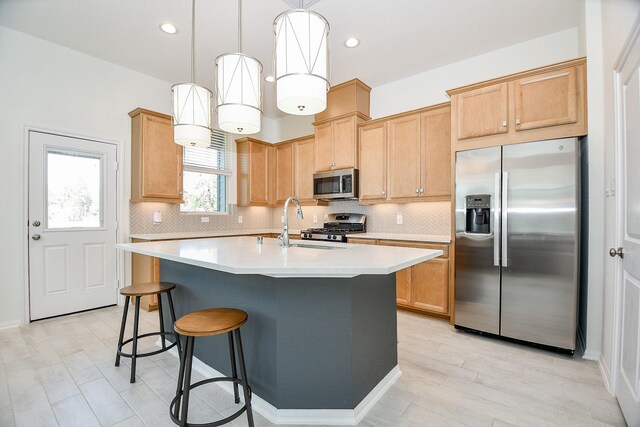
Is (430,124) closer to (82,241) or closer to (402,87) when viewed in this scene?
(402,87)

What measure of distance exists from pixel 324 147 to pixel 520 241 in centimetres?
276

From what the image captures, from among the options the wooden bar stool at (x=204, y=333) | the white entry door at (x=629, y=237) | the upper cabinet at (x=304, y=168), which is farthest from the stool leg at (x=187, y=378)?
the upper cabinet at (x=304, y=168)

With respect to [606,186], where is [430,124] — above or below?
above

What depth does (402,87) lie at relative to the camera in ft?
13.6

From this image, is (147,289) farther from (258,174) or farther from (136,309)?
(258,174)

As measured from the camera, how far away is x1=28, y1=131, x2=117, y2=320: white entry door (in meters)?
3.26

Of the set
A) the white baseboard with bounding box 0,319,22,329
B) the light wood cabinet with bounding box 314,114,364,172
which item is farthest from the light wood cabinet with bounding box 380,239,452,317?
the white baseboard with bounding box 0,319,22,329

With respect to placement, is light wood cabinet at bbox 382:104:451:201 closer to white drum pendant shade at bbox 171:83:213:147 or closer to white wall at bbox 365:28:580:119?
white wall at bbox 365:28:580:119

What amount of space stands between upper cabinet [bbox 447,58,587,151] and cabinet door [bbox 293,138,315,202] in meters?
2.32

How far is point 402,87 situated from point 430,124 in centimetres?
88

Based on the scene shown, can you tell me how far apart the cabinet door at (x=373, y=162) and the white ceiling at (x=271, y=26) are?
2.62ft

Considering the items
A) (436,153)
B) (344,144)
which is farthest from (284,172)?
(436,153)

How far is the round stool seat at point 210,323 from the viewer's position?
1.48 metres

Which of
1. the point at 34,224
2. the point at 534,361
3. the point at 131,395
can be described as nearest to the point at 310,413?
the point at 131,395
